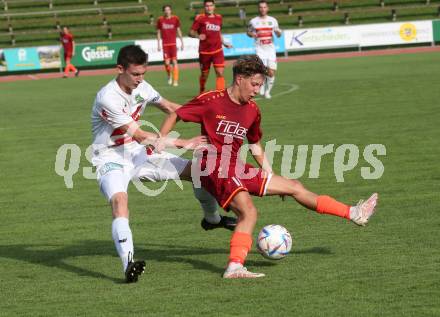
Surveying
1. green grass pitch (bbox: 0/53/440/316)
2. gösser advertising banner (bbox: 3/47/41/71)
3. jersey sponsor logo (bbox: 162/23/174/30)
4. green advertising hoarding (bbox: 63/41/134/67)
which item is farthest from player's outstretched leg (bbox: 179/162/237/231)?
green advertising hoarding (bbox: 63/41/134/67)

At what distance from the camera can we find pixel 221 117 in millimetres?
7789

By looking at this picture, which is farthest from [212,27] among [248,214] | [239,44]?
[239,44]

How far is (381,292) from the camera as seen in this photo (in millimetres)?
6742

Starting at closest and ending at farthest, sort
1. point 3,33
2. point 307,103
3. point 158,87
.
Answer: point 307,103, point 158,87, point 3,33

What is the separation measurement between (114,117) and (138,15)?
133 feet

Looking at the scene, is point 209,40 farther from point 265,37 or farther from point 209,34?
point 265,37

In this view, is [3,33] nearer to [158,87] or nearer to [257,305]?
[158,87]

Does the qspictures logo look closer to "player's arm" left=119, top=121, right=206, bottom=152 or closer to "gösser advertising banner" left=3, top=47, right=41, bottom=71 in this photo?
"gösser advertising banner" left=3, top=47, right=41, bottom=71

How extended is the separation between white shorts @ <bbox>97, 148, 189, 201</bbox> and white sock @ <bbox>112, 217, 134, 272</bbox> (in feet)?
1.55

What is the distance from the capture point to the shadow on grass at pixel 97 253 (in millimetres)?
8089

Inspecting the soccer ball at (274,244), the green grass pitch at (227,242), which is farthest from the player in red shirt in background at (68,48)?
the soccer ball at (274,244)

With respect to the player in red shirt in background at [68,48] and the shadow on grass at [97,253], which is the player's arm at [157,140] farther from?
the player in red shirt in background at [68,48]

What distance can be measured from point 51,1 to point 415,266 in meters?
43.5

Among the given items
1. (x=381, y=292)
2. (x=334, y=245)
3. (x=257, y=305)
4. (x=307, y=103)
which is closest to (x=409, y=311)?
(x=381, y=292)
